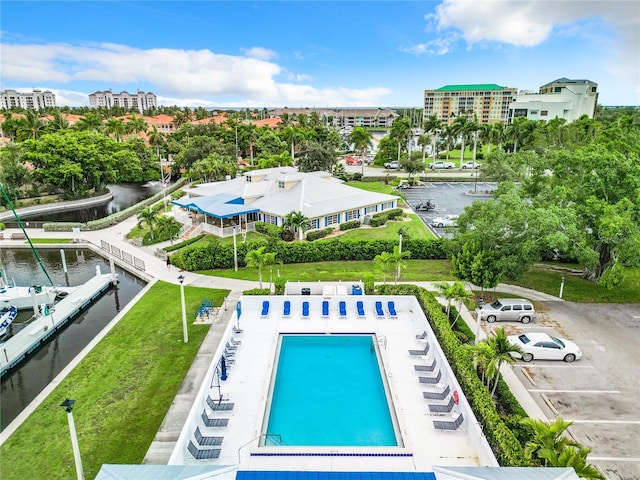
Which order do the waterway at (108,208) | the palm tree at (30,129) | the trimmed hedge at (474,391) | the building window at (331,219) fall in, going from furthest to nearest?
the palm tree at (30,129)
the waterway at (108,208)
the building window at (331,219)
the trimmed hedge at (474,391)

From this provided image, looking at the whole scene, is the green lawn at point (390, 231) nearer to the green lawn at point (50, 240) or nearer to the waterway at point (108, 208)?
the green lawn at point (50, 240)

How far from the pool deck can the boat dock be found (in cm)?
1122

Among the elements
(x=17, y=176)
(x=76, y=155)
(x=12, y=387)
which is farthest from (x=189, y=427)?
(x=17, y=176)

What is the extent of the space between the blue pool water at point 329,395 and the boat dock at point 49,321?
13.8 metres

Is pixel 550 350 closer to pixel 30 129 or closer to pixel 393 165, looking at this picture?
pixel 393 165

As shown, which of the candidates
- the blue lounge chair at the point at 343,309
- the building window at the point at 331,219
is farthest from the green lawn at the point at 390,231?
the blue lounge chair at the point at 343,309

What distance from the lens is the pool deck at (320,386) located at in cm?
1487

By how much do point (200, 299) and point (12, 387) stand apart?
10969mm

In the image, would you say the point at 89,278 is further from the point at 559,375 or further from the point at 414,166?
the point at 414,166

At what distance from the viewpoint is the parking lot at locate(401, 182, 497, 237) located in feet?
174

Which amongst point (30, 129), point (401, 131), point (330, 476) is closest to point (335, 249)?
point (330, 476)

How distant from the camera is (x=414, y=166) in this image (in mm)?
73125

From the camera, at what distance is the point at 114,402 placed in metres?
18.5

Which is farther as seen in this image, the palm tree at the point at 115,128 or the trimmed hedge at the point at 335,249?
the palm tree at the point at 115,128
